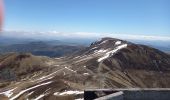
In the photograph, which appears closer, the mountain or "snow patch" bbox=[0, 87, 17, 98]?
the mountain

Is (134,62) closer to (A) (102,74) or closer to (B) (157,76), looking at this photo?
(B) (157,76)

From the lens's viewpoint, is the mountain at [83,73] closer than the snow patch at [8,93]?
Yes

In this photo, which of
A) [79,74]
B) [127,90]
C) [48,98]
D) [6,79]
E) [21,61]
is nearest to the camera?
[127,90]

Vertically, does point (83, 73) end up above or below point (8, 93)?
above

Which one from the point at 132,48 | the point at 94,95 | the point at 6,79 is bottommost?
the point at 6,79

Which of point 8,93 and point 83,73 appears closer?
point 8,93

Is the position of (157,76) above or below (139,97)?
below

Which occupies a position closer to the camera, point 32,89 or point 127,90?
point 127,90

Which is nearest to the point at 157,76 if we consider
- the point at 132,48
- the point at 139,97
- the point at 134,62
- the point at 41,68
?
the point at 134,62
